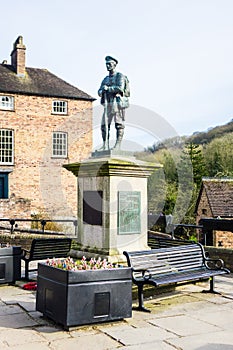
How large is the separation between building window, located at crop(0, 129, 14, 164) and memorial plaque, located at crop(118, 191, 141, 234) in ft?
76.6

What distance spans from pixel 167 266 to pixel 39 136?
83.8 ft

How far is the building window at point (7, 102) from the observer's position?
3034 cm

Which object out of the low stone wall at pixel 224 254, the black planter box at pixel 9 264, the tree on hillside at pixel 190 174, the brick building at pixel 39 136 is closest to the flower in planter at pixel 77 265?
the black planter box at pixel 9 264

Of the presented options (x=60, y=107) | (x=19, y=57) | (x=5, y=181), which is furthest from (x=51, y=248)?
(x=19, y=57)

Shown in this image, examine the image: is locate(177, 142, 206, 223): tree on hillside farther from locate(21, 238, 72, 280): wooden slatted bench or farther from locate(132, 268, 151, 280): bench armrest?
locate(132, 268, 151, 280): bench armrest

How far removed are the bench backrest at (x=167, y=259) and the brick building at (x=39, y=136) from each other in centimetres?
2262

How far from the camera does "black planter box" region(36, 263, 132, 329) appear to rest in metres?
5.53

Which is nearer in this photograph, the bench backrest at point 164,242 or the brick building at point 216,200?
the bench backrest at point 164,242

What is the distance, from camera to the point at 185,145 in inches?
1845

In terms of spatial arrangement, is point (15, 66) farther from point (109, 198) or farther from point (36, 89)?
point (109, 198)

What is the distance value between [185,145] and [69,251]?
38829 millimetres

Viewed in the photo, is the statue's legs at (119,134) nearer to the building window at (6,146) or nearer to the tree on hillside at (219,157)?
the building window at (6,146)

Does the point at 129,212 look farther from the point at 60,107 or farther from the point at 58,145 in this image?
the point at 60,107

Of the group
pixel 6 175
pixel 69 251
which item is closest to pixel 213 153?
pixel 6 175
